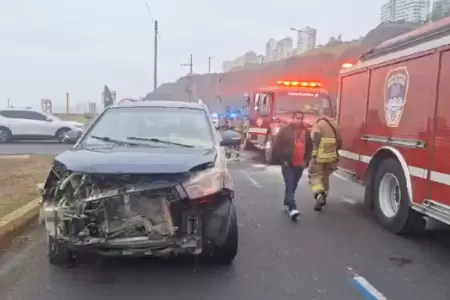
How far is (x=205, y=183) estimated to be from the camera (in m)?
4.73

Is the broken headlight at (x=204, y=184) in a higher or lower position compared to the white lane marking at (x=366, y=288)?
higher

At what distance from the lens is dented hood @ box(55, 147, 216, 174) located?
4582mm

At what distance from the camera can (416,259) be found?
5.75 m

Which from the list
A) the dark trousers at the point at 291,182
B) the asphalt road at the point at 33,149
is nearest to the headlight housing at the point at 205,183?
the dark trousers at the point at 291,182

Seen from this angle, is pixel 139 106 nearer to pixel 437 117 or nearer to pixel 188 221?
pixel 188 221

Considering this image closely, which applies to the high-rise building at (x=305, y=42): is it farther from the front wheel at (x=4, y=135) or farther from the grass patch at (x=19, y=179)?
the grass patch at (x=19, y=179)

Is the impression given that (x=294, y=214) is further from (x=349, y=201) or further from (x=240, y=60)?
(x=240, y=60)

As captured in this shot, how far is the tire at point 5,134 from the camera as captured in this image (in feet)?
76.9

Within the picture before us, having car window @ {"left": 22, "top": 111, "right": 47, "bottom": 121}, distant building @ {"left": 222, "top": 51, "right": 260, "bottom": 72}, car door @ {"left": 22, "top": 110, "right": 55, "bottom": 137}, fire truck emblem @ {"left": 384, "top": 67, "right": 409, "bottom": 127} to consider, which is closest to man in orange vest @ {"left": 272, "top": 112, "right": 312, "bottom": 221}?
fire truck emblem @ {"left": 384, "top": 67, "right": 409, "bottom": 127}

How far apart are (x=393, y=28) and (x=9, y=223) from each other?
39245mm

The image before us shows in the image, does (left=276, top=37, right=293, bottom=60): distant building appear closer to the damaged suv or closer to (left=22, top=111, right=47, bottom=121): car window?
(left=22, top=111, right=47, bottom=121): car window

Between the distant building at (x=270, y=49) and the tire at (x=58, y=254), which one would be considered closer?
the tire at (x=58, y=254)

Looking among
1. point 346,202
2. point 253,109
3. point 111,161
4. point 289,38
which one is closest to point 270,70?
point 289,38

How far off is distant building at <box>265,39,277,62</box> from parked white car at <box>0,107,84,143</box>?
86.4 meters
